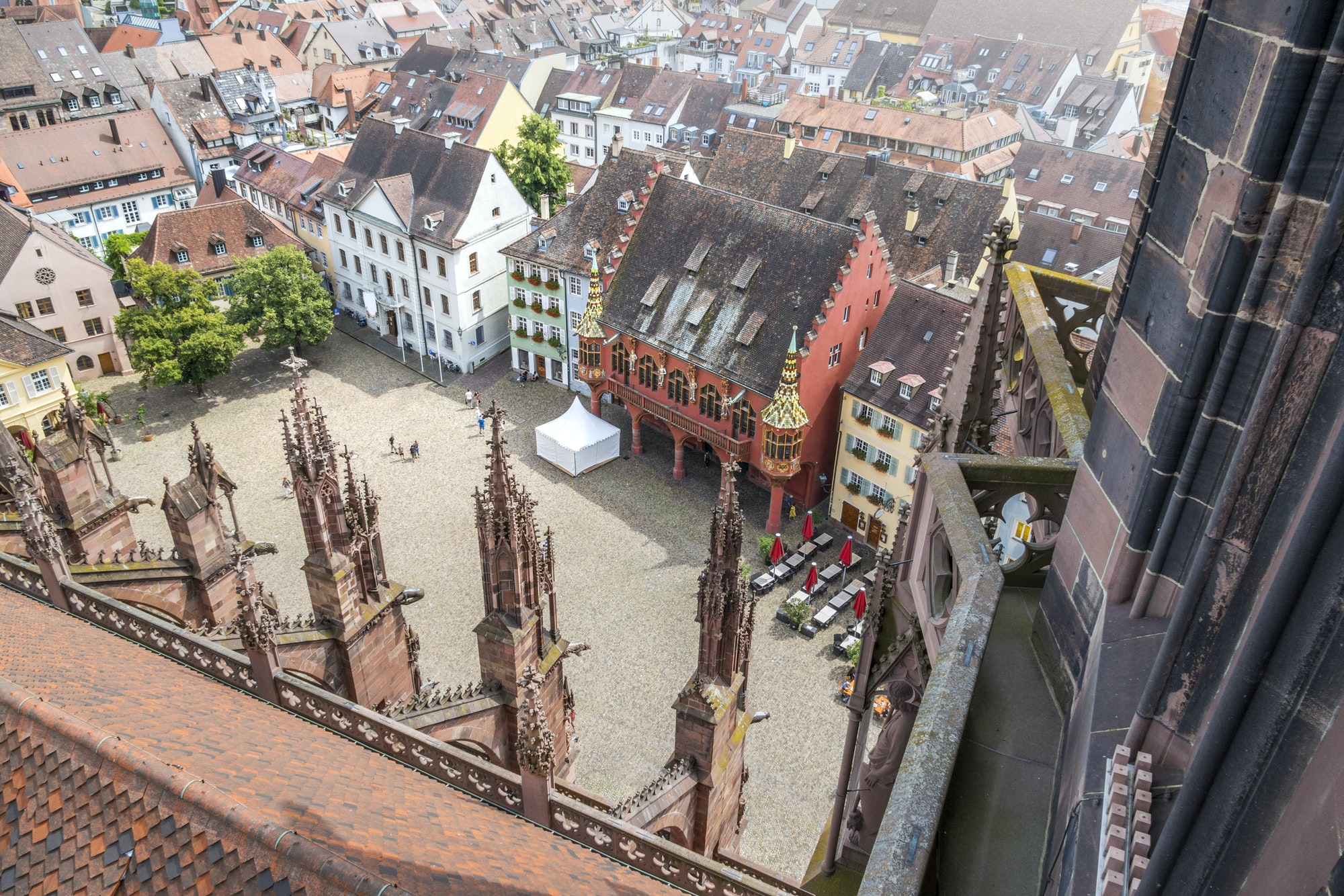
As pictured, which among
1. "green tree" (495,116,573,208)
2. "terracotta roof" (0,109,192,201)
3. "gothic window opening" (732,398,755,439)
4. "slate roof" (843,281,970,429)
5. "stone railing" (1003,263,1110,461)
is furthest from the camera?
"green tree" (495,116,573,208)

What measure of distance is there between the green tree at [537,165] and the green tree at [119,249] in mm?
24025

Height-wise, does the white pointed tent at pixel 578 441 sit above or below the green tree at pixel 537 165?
below

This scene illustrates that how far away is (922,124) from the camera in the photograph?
7238cm

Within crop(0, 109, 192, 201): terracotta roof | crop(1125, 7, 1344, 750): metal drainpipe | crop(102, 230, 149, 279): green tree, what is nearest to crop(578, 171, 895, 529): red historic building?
crop(1125, 7, 1344, 750): metal drainpipe

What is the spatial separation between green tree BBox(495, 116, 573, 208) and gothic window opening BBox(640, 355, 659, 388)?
1045 inches

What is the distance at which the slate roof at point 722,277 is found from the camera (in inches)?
1526

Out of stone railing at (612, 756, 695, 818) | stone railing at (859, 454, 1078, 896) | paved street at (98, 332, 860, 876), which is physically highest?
stone railing at (859, 454, 1078, 896)

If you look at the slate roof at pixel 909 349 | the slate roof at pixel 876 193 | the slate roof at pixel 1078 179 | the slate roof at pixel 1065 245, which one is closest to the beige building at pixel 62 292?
the slate roof at pixel 876 193

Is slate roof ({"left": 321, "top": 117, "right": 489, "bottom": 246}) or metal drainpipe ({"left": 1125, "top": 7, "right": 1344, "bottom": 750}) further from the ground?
metal drainpipe ({"left": 1125, "top": 7, "right": 1344, "bottom": 750})

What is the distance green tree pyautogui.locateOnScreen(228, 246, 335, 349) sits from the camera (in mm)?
49375

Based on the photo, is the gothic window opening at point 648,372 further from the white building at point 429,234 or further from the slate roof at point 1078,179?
the slate roof at point 1078,179

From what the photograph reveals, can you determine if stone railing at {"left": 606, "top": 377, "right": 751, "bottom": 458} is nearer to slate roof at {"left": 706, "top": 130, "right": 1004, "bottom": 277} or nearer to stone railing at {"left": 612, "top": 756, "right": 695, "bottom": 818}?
slate roof at {"left": 706, "top": 130, "right": 1004, "bottom": 277}

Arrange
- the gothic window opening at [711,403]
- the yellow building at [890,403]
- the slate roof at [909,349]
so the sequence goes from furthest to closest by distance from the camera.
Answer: the gothic window opening at [711,403] < the yellow building at [890,403] < the slate roof at [909,349]

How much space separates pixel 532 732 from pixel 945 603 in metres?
5.98
